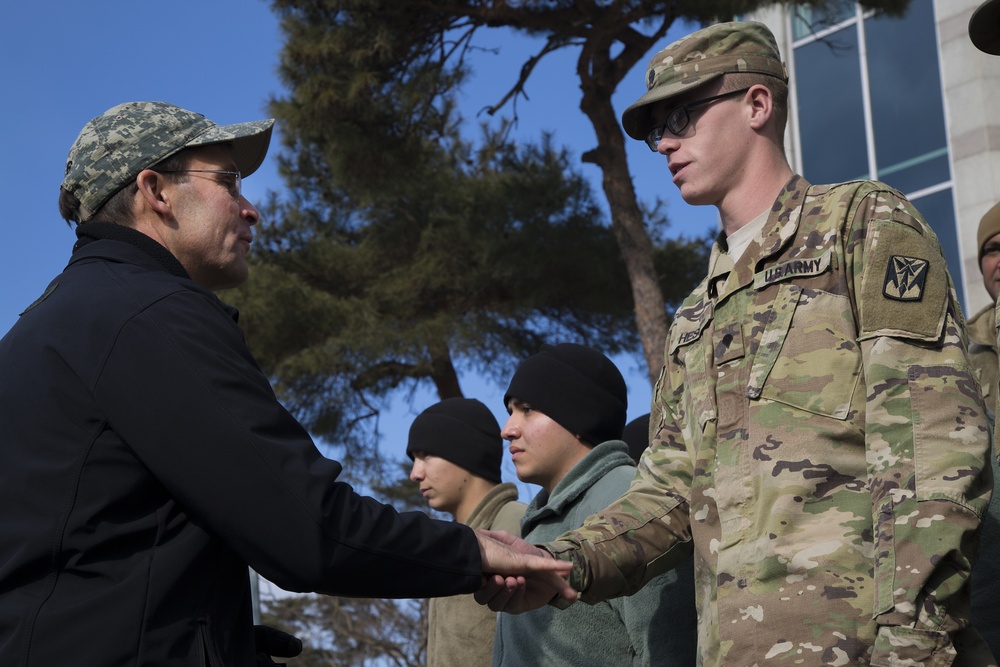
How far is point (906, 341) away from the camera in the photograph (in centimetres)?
271

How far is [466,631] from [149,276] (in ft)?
9.53

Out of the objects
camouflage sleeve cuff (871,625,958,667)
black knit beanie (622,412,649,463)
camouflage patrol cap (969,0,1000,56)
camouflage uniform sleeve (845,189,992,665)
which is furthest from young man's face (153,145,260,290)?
black knit beanie (622,412,649,463)

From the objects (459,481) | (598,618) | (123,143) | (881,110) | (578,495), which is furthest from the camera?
(881,110)

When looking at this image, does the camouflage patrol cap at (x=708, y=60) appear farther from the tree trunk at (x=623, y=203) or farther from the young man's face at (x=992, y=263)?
the tree trunk at (x=623, y=203)

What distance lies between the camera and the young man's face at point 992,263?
488 centimetres

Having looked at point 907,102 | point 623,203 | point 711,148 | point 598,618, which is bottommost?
point 598,618

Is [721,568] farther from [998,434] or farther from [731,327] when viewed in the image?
[998,434]

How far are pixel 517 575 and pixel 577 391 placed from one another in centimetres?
172

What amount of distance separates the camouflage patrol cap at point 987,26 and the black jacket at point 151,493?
7.62ft

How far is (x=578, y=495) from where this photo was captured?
13.9 feet

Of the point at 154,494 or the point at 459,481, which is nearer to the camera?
the point at 154,494

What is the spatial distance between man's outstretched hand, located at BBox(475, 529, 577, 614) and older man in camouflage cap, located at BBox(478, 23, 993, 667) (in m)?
0.02

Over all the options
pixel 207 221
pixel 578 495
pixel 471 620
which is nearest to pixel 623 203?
pixel 471 620

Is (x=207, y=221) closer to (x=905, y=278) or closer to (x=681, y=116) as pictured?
(x=681, y=116)
